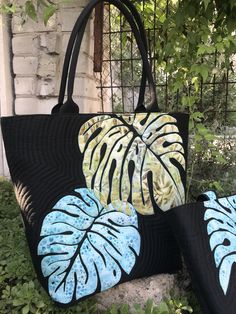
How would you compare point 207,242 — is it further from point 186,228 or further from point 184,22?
point 184,22

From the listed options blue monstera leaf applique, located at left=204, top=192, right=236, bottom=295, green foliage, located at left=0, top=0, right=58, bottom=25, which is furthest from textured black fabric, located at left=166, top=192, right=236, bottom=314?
green foliage, located at left=0, top=0, right=58, bottom=25

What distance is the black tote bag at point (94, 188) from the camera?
2.83ft

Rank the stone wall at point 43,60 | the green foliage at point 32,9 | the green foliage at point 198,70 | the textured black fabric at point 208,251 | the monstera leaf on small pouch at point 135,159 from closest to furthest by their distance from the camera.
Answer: the textured black fabric at point 208,251
the monstera leaf on small pouch at point 135,159
the green foliage at point 32,9
the green foliage at point 198,70
the stone wall at point 43,60

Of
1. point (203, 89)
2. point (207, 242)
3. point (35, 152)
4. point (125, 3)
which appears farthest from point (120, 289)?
point (203, 89)

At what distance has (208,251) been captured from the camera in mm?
868

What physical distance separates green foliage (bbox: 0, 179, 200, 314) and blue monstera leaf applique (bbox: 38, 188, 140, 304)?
5 cm

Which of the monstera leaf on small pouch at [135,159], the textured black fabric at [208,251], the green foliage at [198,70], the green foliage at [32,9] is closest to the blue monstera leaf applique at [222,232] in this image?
the textured black fabric at [208,251]

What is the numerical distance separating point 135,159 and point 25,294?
0.41 metres

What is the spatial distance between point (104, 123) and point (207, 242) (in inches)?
14.8

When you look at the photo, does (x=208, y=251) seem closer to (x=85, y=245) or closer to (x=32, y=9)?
(x=85, y=245)

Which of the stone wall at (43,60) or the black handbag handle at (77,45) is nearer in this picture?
the black handbag handle at (77,45)

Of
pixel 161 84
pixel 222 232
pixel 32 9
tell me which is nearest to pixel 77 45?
pixel 32 9

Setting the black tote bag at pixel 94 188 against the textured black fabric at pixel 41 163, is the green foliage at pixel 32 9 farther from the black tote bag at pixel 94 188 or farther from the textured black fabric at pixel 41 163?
the textured black fabric at pixel 41 163

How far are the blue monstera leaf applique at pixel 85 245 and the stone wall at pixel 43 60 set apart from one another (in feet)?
2.01
